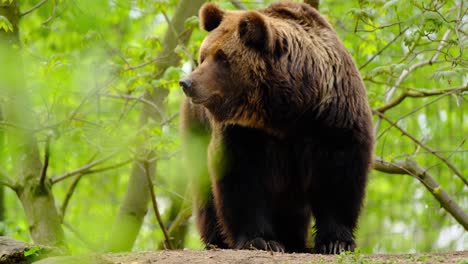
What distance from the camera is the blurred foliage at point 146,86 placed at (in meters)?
2.88

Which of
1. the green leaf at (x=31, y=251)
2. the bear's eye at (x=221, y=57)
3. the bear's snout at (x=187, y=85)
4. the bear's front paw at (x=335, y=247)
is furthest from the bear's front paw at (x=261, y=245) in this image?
the green leaf at (x=31, y=251)

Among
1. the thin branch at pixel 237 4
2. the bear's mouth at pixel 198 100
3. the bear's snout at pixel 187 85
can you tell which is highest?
the thin branch at pixel 237 4

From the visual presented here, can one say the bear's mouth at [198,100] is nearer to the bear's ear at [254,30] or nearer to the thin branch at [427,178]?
the bear's ear at [254,30]

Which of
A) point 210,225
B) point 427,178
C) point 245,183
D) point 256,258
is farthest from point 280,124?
point 427,178

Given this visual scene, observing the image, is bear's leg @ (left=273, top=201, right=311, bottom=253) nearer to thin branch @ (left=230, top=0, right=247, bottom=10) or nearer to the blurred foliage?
the blurred foliage

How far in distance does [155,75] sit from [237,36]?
2.78 meters

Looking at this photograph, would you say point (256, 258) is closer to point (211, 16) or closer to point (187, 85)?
point (187, 85)

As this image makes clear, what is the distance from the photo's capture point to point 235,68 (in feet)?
19.0

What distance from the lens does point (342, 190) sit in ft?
19.3

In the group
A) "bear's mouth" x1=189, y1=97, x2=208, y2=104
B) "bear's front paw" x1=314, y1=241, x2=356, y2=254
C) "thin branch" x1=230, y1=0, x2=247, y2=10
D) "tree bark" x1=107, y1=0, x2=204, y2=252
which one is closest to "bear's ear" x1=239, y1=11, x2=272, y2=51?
"bear's mouth" x1=189, y1=97, x2=208, y2=104

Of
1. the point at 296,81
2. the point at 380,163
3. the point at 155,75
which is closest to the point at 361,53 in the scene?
the point at 380,163

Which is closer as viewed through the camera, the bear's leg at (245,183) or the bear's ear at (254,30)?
the bear's ear at (254,30)

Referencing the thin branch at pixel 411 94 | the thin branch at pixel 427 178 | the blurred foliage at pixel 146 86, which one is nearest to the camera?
the blurred foliage at pixel 146 86

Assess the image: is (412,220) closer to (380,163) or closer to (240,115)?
(380,163)
